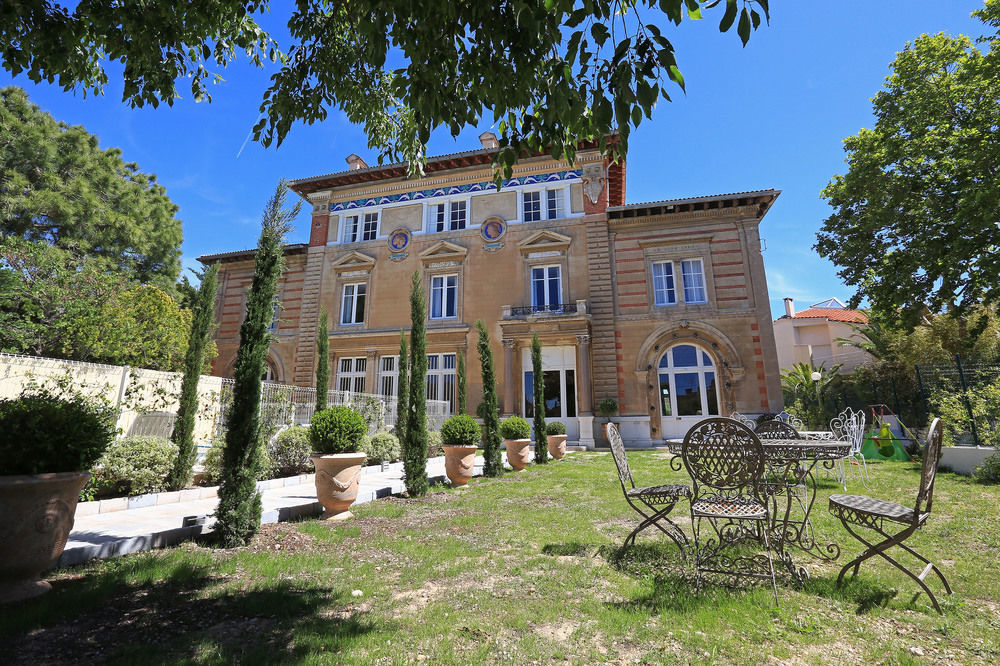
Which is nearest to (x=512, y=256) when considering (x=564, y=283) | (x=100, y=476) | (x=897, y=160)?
(x=564, y=283)

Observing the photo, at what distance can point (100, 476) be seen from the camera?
628 centimetres

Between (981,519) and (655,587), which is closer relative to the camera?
(655,587)

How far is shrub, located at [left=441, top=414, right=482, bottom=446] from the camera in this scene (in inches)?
343

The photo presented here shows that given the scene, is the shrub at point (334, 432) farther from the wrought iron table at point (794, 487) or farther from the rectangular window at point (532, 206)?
the rectangular window at point (532, 206)

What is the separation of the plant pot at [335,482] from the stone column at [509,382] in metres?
12.1

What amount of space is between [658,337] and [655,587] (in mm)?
15700

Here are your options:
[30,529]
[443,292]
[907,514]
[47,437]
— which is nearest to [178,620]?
[30,529]

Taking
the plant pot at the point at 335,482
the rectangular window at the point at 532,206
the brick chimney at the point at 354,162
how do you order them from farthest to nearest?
the brick chimney at the point at 354,162 → the rectangular window at the point at 532,206 → the plant pot at the point at 335,482

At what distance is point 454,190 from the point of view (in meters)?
21.5

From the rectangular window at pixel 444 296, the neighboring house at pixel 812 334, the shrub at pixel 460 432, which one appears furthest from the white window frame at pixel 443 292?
the neighboring house at pixel 812 334

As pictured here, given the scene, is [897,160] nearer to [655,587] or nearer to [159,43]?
[655,587]

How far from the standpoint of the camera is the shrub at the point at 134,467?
20.7 ft

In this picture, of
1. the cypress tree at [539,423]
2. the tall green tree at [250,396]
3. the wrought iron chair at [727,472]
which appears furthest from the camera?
the cypress tree at [539,423]

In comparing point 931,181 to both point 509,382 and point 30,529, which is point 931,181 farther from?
point 30,529
